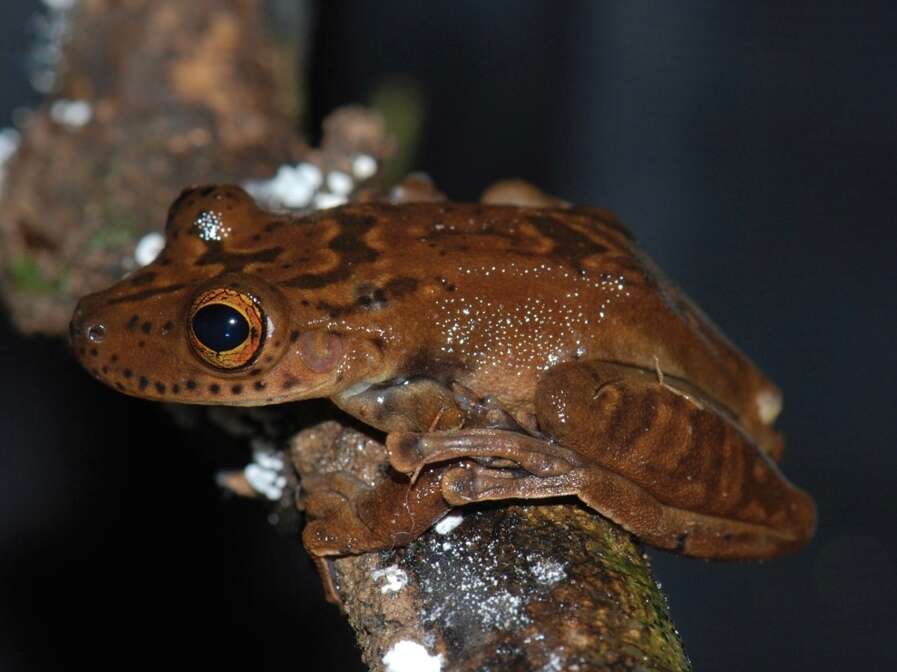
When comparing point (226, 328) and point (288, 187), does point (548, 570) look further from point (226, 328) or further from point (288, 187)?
point (288, 187)

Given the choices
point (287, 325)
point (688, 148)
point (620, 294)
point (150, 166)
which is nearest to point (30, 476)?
point (150, 166)

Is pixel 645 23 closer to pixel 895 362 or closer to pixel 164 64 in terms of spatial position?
pixel 895 362

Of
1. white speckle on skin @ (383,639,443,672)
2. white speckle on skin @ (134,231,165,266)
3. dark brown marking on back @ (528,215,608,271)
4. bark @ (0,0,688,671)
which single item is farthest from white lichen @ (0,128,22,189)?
white speckle on skin @ (383,639,443,672)

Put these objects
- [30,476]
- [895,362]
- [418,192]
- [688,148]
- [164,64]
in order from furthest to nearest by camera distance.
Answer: [688,148] < [895,362] < [30,476] < [164,64] < [418,192]

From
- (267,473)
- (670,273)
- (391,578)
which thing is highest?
(391,578)

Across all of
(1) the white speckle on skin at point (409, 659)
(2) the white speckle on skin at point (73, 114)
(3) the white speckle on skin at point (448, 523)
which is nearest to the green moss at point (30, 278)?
(2) the white speckle on skin at point (73, 114)

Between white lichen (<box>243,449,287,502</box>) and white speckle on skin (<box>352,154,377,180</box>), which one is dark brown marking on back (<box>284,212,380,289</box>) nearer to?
white lichen (<box>243,449,287,502</box>)

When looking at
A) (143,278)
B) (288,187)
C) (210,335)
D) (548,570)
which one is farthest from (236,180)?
(548,570)
